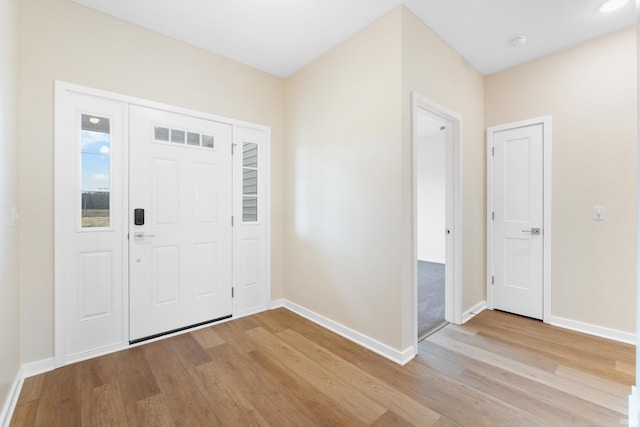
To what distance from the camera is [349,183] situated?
263 centimetres

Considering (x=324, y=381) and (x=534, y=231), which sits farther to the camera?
(x=534, y=231)

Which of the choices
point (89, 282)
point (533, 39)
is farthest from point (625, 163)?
point (89, 282)

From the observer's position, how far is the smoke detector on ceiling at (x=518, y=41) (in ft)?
8.41

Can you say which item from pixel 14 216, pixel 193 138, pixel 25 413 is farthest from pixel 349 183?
pixel 25 413

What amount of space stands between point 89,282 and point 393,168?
105 inches

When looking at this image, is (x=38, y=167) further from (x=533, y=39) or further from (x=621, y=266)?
(x=621, y=266)

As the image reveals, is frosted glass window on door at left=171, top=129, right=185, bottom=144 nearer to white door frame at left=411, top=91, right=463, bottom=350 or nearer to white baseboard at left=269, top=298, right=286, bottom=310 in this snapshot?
white baseboard at left=269, top=298, right=286, bottom=310

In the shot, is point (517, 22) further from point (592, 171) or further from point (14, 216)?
point (14, 216)

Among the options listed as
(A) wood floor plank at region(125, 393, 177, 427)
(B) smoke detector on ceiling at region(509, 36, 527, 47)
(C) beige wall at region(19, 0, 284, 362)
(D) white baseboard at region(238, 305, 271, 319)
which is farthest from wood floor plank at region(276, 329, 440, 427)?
(B) smoke detector on ceiling at region(509, 36, 527, 47)

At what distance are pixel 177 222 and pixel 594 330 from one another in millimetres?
4178

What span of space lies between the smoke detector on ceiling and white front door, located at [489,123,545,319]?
0.86 meters

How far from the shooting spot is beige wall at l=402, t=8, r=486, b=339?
2229 mm

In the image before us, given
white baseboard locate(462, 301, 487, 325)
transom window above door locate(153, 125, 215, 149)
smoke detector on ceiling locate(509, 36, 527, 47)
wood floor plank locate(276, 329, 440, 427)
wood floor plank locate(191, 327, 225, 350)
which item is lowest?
wood floor plank locate(276, 329, 440, 427)

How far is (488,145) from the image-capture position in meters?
3.29
